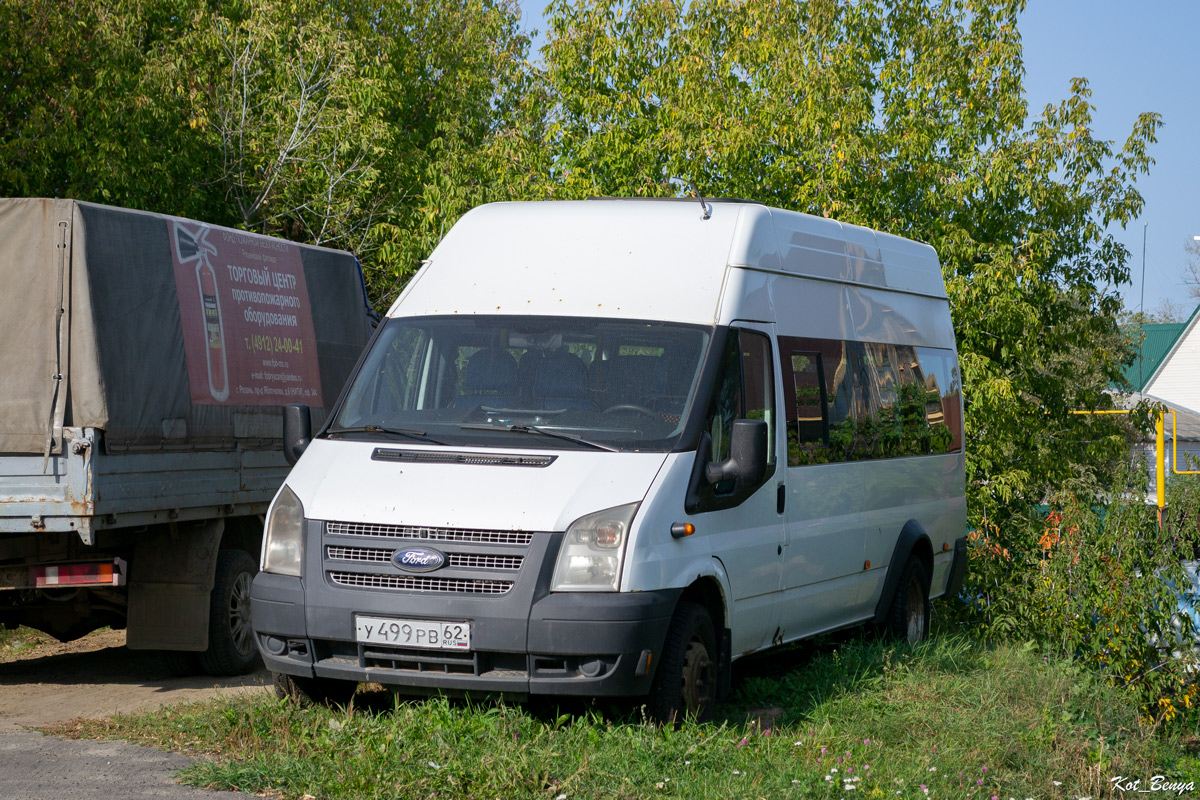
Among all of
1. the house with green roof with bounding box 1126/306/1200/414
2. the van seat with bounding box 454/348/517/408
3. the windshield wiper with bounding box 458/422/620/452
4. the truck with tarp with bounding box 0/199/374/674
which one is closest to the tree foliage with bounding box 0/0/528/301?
the truck with tarp with bounding box 0/199/374/674

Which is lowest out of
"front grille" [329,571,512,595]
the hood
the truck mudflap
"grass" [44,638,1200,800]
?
"grass" [44,638,1200,800]

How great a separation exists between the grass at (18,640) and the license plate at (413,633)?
5675 millimetres

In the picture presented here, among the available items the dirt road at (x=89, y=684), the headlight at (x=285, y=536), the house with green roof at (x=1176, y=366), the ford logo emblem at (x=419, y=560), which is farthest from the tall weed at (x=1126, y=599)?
the house with green roof at (x=1176, y=366)

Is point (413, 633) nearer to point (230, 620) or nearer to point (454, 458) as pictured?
point (454, 458)

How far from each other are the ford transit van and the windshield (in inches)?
0.4

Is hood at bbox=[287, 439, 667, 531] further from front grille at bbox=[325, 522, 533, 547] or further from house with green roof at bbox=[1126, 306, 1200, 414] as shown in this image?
house with green roof at bbox=[1126, 306, 1200, 414]

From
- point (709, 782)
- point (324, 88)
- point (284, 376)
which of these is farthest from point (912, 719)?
point (324, 88)

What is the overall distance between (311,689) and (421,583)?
1004mm

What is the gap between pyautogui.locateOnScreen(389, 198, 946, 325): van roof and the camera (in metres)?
6.86

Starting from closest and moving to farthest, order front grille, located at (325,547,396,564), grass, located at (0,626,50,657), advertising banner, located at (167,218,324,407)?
front grille, located at (325,547,396,564), advertising banner, located at (167,218,324,407), grass, located at (0,626,50,657)

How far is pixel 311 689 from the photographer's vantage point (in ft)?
20.8

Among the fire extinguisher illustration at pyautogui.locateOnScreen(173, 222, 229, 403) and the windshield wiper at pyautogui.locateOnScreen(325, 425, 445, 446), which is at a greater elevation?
the fire extinguisher illustration at pyautogui.locateOnScreen(173, 222, 229, 403)

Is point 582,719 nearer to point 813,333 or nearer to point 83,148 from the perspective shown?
point 813,333

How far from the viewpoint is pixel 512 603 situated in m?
5.62
